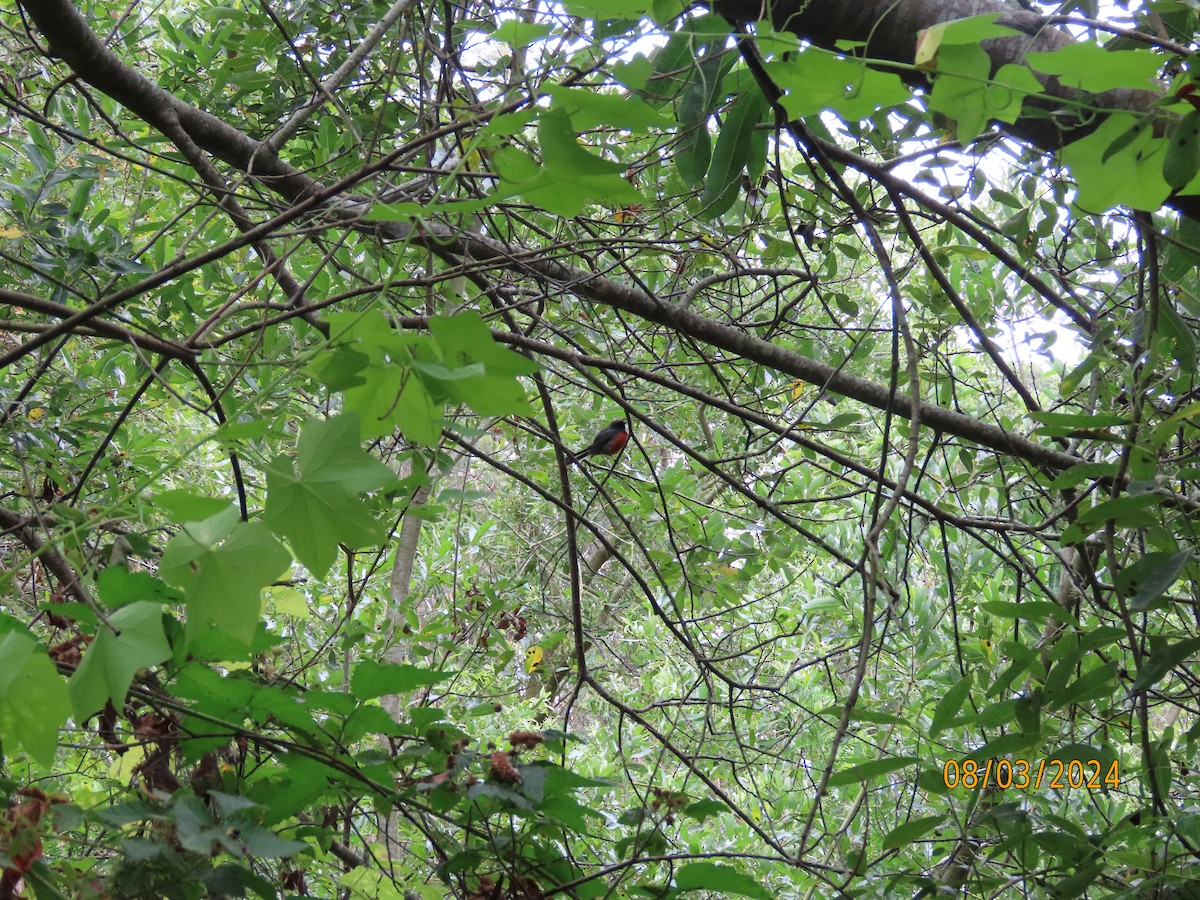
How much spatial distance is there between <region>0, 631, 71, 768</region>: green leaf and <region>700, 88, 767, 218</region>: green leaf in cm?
86

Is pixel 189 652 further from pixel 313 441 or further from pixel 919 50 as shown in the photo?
pixel 919 50

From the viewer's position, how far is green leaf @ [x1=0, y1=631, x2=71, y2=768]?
48cm

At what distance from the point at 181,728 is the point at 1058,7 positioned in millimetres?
1387

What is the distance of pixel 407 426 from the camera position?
2.01ft

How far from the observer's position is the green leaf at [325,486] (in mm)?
517

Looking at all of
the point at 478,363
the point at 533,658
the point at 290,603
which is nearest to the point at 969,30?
the point at 478,363

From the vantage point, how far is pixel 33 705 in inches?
19.2

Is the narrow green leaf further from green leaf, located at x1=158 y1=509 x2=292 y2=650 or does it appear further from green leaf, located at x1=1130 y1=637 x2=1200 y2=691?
green leaf, located at x1=158 y1=509 x2=292 y2=650

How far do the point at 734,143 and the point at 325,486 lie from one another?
2.40 feet

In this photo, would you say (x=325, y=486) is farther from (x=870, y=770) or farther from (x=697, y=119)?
(x=697, y=119)

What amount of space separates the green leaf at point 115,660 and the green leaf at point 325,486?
92 millimetres

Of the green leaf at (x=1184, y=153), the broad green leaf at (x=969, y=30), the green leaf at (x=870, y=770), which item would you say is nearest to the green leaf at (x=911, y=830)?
the green leaf at (x=870, y=770)

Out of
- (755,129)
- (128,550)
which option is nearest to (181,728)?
(128,550)
